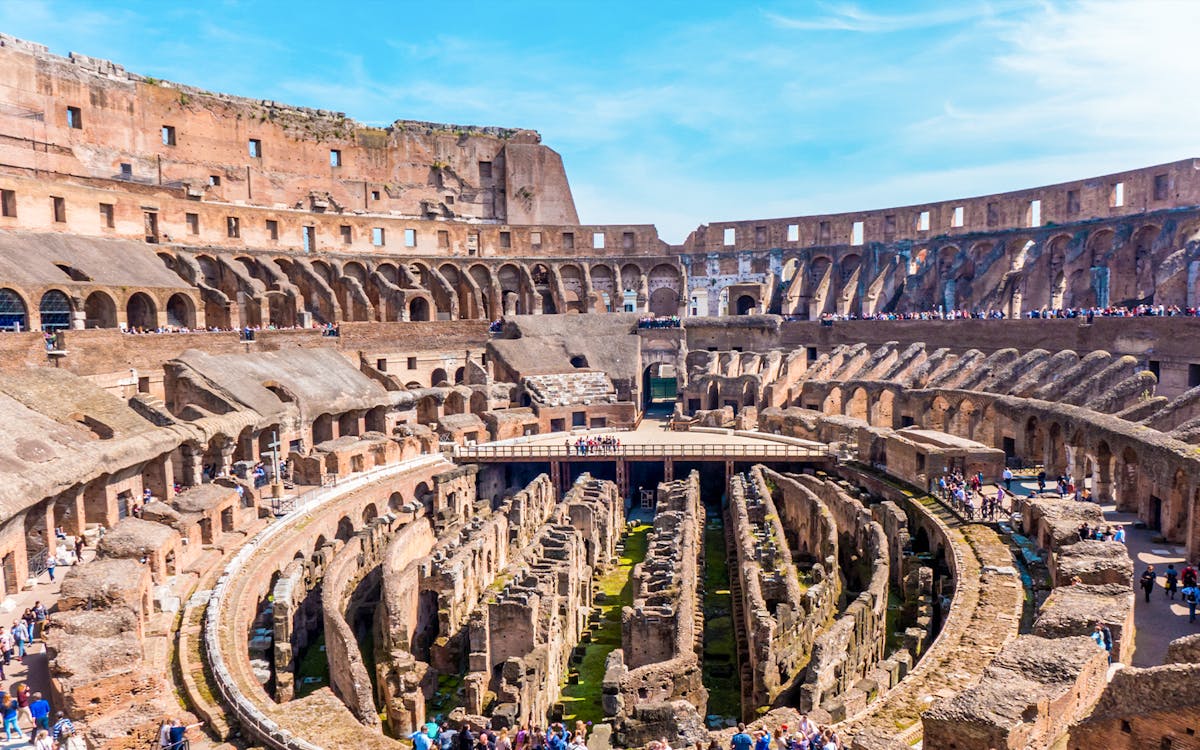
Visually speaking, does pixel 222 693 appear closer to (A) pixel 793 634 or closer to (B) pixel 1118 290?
(A) pixel 793 634

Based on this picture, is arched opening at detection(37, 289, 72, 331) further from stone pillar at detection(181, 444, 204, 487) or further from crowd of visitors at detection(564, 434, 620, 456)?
crowd of visitors at detection(564, 434, 620, 456)

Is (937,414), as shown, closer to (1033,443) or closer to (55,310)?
(1033,443)

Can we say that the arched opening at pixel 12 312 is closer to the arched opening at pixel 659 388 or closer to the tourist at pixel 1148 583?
the arched opening at pixel 659 388

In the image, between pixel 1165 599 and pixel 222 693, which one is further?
pixel 1165 599

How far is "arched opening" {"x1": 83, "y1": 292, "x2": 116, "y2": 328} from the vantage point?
109 ft

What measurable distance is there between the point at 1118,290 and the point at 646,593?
107 ft

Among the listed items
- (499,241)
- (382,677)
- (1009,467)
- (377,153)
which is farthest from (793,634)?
(377,153)

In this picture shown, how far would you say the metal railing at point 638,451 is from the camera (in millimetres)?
33688

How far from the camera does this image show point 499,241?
53.8 m

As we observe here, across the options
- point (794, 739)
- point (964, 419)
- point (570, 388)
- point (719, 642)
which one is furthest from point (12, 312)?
point (964, 419)

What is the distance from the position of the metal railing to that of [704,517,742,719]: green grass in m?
6.73

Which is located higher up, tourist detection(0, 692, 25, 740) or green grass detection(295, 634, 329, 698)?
tourist detection(0, 692, 25, 740)

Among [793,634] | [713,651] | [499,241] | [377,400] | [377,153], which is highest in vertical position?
[377,153]

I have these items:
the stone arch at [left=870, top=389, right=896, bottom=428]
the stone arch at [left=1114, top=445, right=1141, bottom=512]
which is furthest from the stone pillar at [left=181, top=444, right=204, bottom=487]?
the stone arch at [left=870, top=389, right=896, bottom=428]
